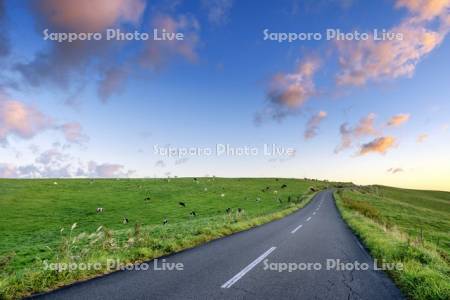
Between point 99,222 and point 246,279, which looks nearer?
point 246,279

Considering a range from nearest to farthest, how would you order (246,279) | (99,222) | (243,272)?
(246,279), (243,272), (99,222)

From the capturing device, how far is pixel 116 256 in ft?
32.6

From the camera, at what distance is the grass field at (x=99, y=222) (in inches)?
374

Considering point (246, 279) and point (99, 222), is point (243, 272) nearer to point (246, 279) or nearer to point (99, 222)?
point (246, 279)

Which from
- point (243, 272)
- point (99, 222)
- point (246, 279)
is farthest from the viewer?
point (99, 222)

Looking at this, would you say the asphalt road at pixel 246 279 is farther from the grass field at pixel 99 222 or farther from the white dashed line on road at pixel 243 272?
the grass field at pixel 99 222

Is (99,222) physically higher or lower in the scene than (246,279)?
lower

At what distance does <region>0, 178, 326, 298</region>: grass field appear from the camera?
31.1 ft

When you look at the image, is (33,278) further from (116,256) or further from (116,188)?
(116,188)

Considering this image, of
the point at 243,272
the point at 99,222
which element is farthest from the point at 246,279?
the point at 99,222

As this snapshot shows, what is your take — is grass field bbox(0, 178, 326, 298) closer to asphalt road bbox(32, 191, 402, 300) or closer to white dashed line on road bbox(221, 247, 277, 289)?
asphalt road bbox(32, 191, 402, 300)

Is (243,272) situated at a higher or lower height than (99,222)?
higher

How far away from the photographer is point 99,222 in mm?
37031

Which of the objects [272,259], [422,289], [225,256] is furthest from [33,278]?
[422,289]
